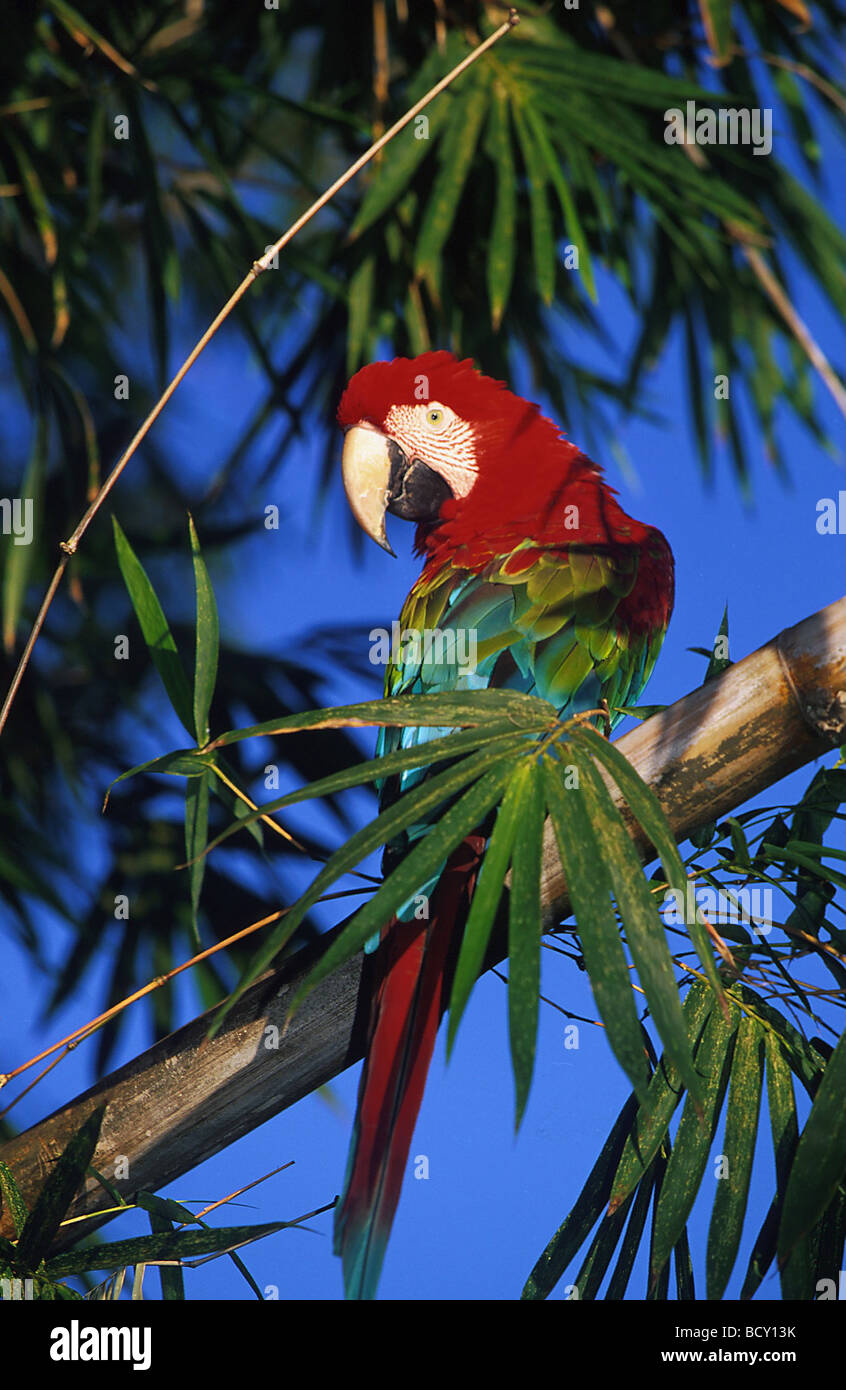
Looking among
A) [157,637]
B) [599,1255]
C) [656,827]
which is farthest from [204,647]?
[599,1255]

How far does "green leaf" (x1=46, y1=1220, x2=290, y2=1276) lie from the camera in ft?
1.96

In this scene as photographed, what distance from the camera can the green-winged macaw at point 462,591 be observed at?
0.56 metres

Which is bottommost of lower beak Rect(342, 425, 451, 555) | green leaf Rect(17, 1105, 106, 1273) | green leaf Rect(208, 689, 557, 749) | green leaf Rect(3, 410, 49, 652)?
green leaf Rect(17, 1105, 106, 1273)

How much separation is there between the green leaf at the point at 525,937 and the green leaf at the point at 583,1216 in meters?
0.23

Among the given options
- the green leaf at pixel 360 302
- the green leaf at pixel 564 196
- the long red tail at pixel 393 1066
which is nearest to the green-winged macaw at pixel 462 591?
the long red tail at pixel 393 1066

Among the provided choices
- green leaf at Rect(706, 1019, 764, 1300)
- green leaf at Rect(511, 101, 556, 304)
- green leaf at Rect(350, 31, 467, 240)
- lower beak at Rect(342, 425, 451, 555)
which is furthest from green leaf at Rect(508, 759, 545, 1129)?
green leaf at Rect(350, 31, 467, 240)

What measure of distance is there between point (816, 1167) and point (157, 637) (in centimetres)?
43

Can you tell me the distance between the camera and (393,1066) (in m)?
0.56

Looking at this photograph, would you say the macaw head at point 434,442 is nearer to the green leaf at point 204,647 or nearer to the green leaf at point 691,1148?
the green leaf at point 204,647

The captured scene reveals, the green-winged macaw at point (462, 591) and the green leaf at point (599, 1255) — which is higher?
the green-winged macaw at point (462, 591)

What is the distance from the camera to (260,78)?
1.70 meters

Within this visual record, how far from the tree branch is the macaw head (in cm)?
36

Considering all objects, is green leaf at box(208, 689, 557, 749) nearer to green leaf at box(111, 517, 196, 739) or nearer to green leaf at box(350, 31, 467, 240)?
green leaf at box(111, 517, 196, 739)

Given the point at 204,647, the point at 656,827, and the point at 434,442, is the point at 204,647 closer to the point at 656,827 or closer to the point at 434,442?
the point at 656,827
